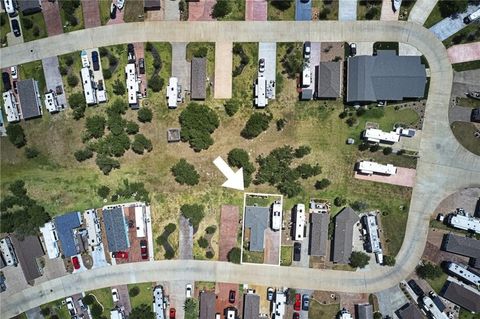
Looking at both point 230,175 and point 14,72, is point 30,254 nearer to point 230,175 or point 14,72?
point 14,72

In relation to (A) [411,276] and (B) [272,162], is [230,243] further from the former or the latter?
(A) [411,276]

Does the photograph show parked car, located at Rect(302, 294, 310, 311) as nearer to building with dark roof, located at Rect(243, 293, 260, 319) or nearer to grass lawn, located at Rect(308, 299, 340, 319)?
grass lawn, located at Rect(308, 299, 340, 319)

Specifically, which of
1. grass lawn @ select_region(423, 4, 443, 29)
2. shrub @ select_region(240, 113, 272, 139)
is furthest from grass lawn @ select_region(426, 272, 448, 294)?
grass lawn @ select_region(423, 4, 443, 29)

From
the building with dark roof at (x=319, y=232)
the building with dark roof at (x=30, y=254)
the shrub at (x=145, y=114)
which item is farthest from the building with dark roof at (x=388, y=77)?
the building with dark roof at (x=30, y=254)

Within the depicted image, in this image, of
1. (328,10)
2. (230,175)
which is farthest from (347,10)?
(230,175)

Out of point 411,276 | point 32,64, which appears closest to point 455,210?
point 411,276
